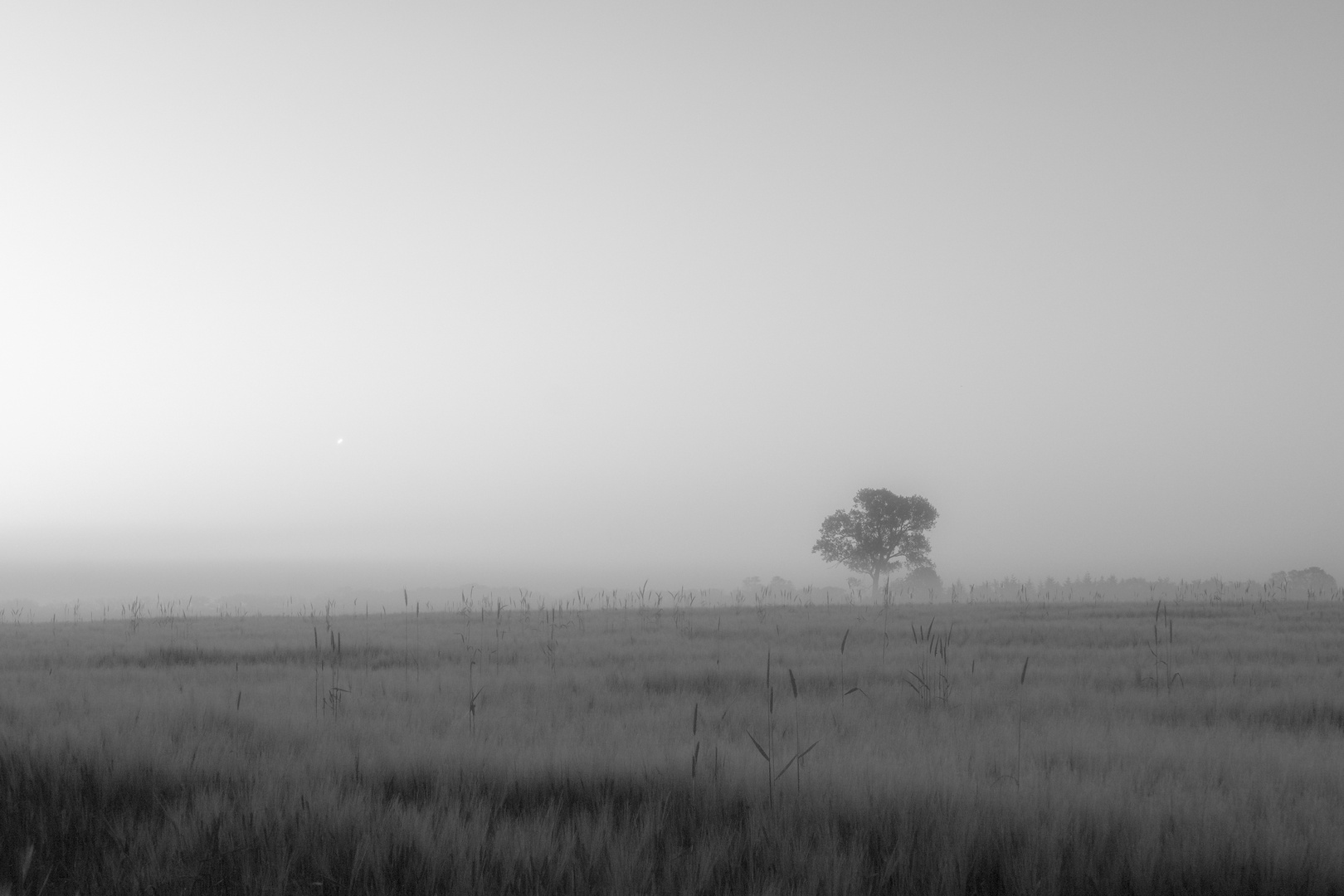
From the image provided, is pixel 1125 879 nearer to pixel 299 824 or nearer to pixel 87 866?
pixel 299 824

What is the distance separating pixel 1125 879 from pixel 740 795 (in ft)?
5.36

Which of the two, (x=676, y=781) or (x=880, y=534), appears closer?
(x=676, y=781)

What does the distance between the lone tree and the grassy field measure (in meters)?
54.0

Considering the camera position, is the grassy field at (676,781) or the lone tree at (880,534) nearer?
the grassy field at (676,781)

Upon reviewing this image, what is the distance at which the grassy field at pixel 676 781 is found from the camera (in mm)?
3016

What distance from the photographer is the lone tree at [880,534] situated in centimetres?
6128

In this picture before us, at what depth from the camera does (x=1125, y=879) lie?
10.0ft

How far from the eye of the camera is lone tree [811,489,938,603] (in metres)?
61.3

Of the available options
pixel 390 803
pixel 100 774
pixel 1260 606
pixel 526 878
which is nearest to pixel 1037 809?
pixel 526 878

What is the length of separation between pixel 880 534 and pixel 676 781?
5991cm

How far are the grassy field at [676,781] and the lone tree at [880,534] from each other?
54012mm

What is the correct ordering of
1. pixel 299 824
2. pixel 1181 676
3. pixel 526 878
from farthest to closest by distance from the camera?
pixel 1181 676 < pixel 299 824 < pixel 526 878

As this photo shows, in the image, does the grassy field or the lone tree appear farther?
the lone tree

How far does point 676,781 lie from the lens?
399 cm
